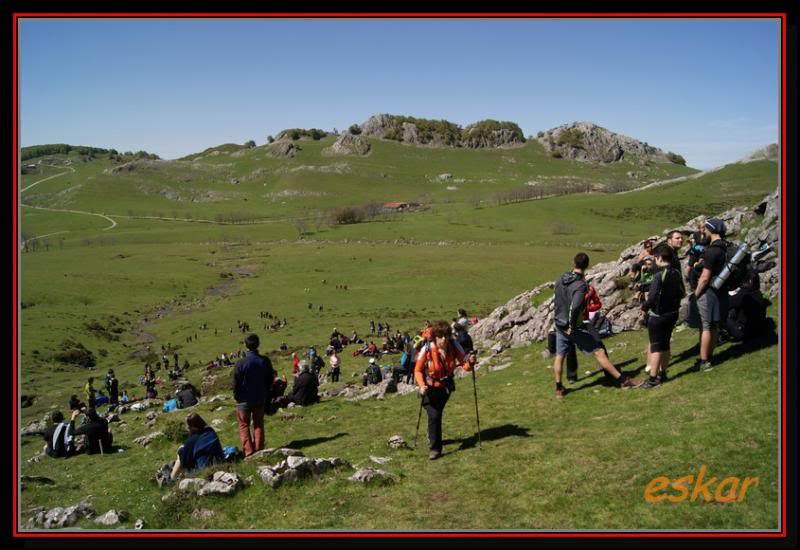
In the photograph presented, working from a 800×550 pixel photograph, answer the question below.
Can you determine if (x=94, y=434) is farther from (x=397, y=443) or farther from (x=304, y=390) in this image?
(x=397, y=443)

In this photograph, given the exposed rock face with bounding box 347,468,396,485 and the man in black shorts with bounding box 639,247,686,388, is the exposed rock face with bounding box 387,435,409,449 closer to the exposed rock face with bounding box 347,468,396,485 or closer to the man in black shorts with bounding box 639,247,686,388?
the exposed rock face with bounding box 347,468,396,485

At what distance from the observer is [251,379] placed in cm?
1425

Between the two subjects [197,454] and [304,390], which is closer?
[197,454]

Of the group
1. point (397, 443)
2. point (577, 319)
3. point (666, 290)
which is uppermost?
point (666, 290)

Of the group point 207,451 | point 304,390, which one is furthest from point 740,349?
point 304,390

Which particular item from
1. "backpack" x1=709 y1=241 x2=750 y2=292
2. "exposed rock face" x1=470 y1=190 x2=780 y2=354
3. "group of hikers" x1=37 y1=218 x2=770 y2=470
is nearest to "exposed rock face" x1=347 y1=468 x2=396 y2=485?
"group of hikers" x1=37 y1=218 x2=770 y2=470

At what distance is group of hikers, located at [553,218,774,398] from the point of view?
41.9 ft

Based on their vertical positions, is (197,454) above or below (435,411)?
below

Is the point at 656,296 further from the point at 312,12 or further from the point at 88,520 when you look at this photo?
the point at 88,520

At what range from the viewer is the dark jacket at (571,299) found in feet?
46.5

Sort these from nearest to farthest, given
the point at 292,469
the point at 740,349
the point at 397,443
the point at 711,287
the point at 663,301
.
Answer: the point at 292,469 < the point at 711,287 < the point at 663,301 < the point at 397,443 < the point at 740,349

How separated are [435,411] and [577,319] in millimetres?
4725

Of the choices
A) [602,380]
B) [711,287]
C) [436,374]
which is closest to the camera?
[436,374]

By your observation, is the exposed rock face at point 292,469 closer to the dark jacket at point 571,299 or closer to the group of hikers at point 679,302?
the dark jacket at point 571,299
